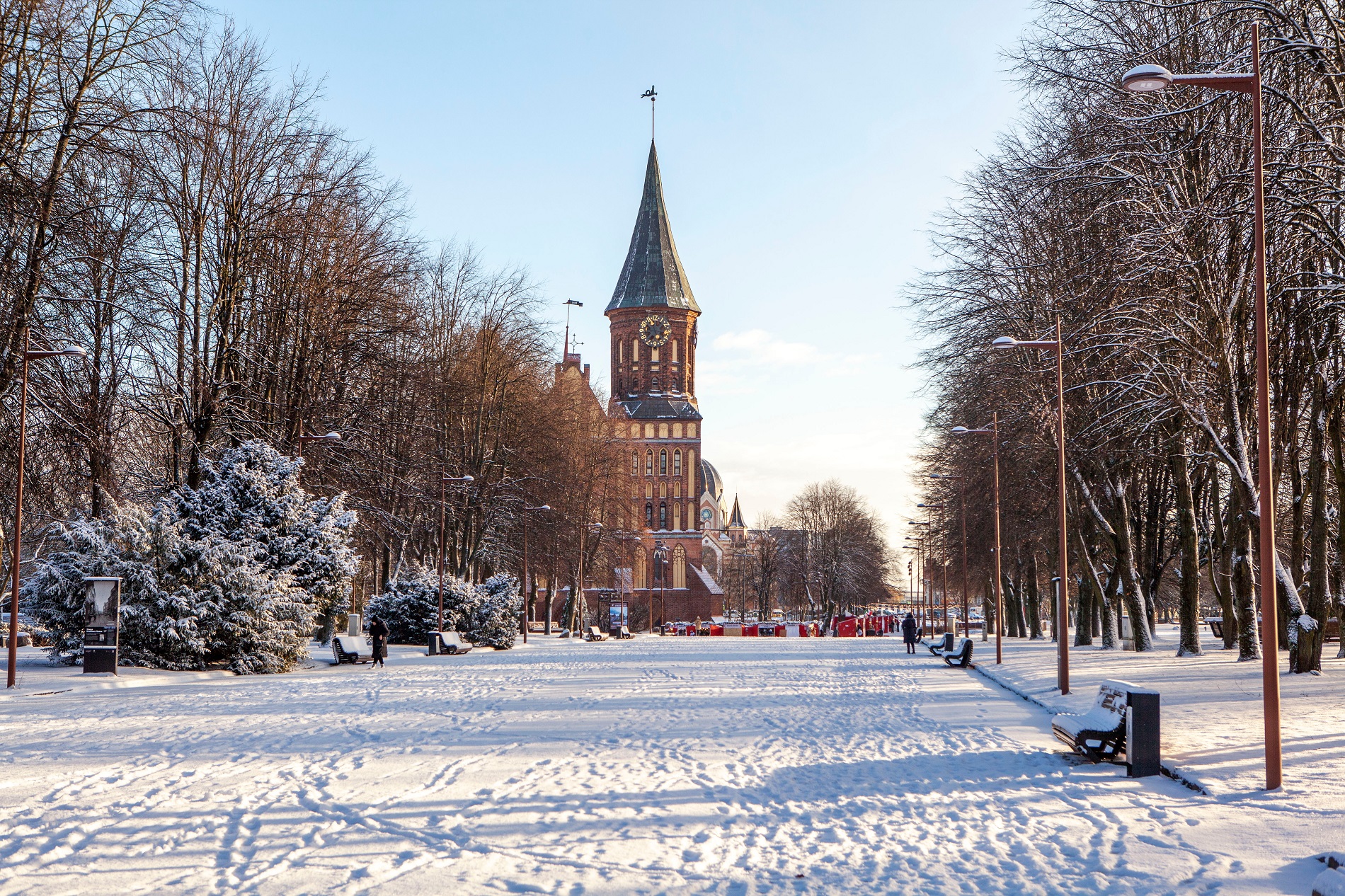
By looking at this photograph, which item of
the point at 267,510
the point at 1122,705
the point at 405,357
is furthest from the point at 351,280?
the point at 1122,705

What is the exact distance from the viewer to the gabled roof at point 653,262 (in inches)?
4451

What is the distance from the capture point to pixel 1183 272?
22.7 m

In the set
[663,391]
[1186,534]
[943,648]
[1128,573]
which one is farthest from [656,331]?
[1186,534]

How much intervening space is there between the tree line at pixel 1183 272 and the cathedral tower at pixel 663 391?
247 feet

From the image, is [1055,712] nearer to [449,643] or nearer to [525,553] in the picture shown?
[449,643]

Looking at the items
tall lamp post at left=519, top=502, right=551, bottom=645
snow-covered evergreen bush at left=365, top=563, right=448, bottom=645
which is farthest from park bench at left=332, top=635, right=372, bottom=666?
tall lamp post at left=519, top=502, right=551, bottom=645

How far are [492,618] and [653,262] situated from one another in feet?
240

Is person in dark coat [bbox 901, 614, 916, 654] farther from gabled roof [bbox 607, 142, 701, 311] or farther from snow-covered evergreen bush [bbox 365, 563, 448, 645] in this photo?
gabled roof [bbox 607, 142, 701, 311]

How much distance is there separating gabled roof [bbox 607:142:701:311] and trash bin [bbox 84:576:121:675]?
295 ft

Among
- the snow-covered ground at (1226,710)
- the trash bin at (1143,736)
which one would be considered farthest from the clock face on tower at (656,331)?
the trash bin at (1143,736)

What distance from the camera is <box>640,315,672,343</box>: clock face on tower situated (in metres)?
113

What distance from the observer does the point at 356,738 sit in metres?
15.2

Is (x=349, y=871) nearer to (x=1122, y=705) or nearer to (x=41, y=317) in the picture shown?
(x=1122, y=705)

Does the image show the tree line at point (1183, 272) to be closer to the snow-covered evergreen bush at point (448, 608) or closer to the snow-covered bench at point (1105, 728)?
the snow-covered bench at point (1105, 728)
